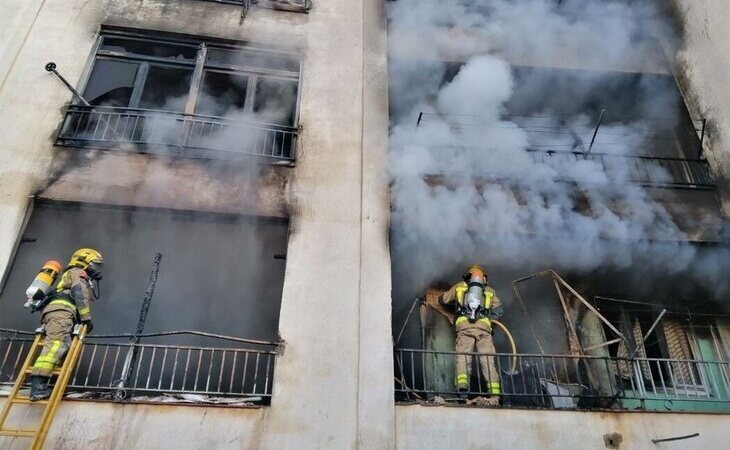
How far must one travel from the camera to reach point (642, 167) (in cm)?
1051

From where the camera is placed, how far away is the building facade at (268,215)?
6.87m

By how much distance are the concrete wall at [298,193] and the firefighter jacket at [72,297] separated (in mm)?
1081

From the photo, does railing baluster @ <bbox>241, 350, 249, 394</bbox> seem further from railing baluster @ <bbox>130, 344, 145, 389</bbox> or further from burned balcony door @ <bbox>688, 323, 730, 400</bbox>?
burned balcony door @ <bbox>688, 323, 730, 400</bbox>

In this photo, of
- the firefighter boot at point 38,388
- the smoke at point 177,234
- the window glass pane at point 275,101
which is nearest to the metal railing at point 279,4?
the window glass pane at point 275,101

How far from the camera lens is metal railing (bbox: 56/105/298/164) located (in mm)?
8750

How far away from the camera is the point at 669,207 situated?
9344mm

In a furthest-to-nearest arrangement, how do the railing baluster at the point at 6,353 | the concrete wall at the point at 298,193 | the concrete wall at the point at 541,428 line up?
1. the railing baluster at the point at 6,353
2. the concrete wall at the point at 541,428
3. the concrete wall at the point at 298,193

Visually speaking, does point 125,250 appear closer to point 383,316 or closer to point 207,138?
point 207,138

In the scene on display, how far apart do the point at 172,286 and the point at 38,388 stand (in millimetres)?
2230

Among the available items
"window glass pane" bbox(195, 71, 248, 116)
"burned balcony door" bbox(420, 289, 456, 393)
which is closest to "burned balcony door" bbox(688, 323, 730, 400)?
"burned balcony door" bbox(420, 289, 456, 393)

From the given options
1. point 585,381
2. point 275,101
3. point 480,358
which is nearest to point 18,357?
point 275,101

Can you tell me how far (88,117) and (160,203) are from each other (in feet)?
6.99

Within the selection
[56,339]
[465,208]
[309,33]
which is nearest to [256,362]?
[56,339]

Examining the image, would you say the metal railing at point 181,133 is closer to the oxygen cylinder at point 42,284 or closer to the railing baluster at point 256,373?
the oxygen cylinder at point 42,284
